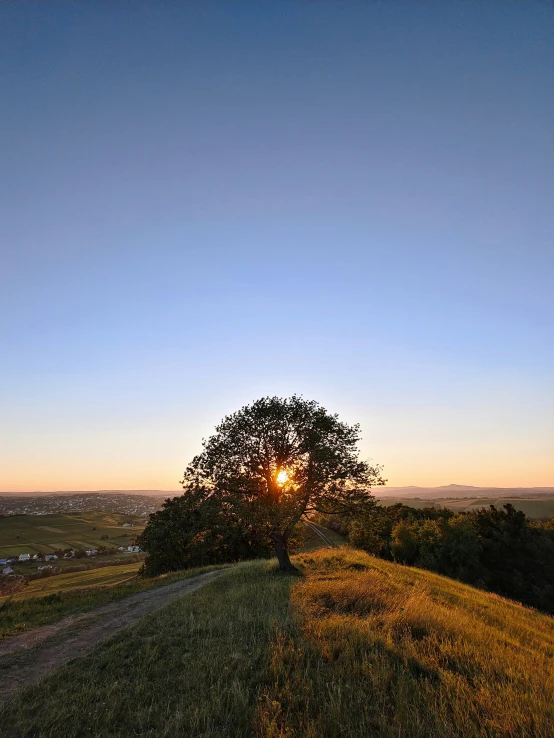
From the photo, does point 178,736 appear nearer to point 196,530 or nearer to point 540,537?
point 196,530

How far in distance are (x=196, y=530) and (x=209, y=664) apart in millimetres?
36695

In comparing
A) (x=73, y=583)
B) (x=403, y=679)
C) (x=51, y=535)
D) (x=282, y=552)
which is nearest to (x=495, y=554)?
(x=282, y=552)

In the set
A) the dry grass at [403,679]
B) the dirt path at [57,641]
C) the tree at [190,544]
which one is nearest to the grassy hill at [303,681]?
the dry grass at [403,679]

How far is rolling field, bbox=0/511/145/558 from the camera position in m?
117

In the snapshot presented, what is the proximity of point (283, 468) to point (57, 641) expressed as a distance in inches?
607

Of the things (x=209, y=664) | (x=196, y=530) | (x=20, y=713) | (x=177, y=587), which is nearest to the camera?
(x=20, y=713)

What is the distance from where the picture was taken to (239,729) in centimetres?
648

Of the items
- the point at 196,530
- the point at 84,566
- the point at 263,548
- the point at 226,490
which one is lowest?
the point at 84,566

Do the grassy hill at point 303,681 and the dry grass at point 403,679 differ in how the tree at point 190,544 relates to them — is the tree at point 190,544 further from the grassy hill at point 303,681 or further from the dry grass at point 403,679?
the dry grass at point 403,679

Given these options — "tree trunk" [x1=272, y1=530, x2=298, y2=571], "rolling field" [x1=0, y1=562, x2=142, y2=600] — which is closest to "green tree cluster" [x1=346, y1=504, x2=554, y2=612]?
"tree trunk" [x1=272, y1=530, x2=298, y2=571]

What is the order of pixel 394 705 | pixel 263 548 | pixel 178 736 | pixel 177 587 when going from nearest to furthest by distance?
pixel 178 736
pixel 394 705
pixel 177 587
pixel 263 548

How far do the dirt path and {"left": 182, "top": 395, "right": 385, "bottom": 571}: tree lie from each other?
769 centimetres

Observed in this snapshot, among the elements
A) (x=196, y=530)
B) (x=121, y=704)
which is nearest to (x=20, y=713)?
(x=121, y=704)

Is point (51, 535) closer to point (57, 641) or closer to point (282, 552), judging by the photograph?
point (282, 552)
